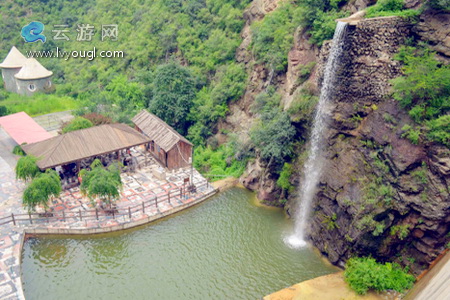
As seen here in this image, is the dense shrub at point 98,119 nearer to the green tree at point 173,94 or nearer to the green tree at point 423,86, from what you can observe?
the green tree at point 173,94

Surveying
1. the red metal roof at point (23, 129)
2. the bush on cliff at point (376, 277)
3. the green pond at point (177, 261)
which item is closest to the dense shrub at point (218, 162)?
→ the green pond at point (177, 261)

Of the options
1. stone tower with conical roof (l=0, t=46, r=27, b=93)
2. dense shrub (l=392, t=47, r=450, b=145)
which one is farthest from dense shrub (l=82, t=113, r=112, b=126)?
dense shrub (l=392, t=47, r=450, b=145)

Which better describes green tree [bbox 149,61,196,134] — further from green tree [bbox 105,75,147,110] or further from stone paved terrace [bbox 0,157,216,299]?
stone paved terrace [bbox 0,157,216,299]

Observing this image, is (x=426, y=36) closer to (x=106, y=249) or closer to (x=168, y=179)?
(x=168, y=179)

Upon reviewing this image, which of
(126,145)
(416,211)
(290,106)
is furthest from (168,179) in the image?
(416,211)

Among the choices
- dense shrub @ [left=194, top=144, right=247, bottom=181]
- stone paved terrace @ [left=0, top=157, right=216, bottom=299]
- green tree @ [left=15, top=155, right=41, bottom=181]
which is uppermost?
green tree @ [left=15, top=155, right=41, bottom=181]

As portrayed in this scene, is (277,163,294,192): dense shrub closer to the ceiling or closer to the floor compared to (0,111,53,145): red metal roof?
closer to the floor
